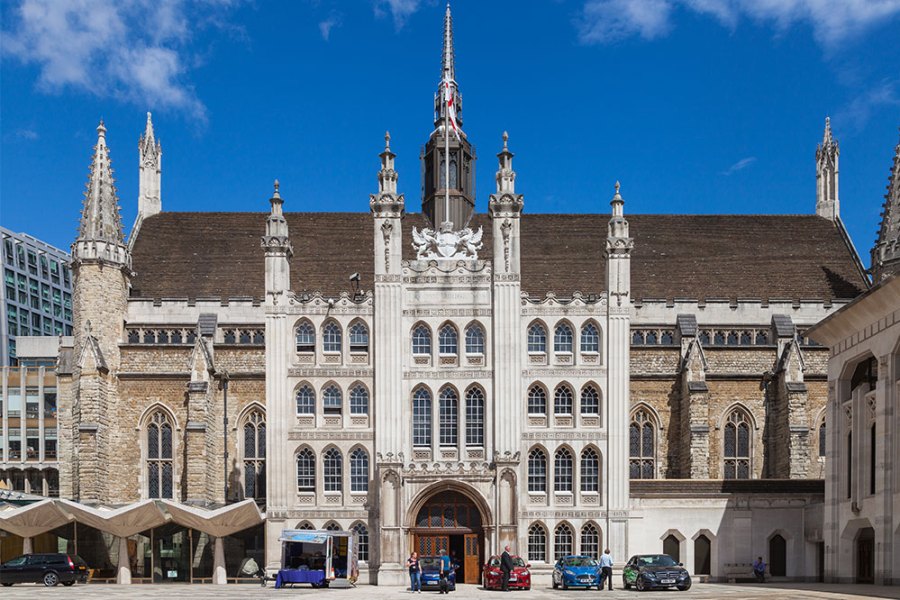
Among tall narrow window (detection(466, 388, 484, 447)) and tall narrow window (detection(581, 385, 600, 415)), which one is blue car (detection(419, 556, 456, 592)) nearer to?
tall narrow window (detection(466, 388, 484, 447))

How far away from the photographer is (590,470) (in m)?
51.0

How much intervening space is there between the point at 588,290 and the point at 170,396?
70.1ft

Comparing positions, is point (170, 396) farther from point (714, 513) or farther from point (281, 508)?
point (714, 513)

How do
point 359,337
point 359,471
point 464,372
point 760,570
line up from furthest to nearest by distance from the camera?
point 359,337, point 359,471, point 464,372, point 760,570

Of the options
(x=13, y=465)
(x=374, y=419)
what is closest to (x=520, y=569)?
(x=374, y=419)

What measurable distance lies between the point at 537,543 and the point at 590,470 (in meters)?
3.76

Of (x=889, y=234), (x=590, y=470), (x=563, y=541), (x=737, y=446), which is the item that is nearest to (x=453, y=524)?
(x=563, y=541)

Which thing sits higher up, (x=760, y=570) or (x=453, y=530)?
(x=453, y=530)

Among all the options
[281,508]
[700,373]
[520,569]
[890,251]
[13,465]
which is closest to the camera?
[520,569]

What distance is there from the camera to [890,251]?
6225cm

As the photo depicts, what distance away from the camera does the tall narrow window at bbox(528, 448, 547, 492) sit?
50.9 meters

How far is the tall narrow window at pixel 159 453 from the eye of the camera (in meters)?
59.0

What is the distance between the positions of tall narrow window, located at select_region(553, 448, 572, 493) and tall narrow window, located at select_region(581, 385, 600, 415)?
1.93 m

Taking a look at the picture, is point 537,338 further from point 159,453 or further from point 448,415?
point 159,453
